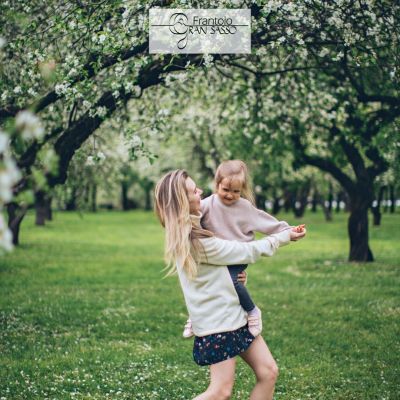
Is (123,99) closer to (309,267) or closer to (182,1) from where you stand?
(182,1)

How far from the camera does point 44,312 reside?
12.1 metres

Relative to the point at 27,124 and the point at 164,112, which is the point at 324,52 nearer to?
the point at 164,112

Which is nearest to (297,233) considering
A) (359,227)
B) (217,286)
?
(217,286)

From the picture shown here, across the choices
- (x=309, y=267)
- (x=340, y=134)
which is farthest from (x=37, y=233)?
(x=340, y=134)

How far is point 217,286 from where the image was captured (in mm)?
5059

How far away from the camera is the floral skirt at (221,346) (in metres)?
4.98

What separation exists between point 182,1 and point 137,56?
1189 mm

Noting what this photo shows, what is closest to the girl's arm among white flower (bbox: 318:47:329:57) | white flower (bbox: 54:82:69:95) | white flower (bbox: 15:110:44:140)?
white flower (bbox: 15:110:44:140)

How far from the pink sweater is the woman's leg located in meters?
0.86

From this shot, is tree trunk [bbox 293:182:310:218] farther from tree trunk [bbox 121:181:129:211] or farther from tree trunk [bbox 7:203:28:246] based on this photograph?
tree trunk [bbox 7:203:28:246]

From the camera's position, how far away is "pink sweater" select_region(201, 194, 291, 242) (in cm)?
523

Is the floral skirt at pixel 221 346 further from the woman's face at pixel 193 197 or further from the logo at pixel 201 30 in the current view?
the logo at pixel 201 30

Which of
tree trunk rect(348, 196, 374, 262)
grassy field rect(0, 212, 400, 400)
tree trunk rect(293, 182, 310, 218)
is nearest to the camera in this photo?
grassy field rect(0, 212, 400, 400)

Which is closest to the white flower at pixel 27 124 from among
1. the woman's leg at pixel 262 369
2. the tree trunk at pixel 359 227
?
the woman's leg at pixel 262 369
